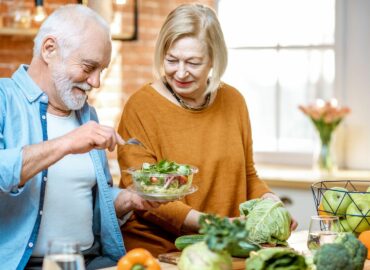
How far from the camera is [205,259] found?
2043 millimetres

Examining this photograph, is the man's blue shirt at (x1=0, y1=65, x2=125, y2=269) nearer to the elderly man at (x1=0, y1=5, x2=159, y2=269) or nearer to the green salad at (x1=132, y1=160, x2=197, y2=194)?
the elderly man at (x1=0, y1=5, x2=159, y2=269)

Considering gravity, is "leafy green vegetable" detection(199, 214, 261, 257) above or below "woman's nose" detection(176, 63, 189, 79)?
below

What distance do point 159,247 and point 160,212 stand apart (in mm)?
151

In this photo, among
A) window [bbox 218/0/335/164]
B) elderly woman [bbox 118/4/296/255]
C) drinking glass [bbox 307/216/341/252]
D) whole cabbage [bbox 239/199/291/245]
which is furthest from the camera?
window [bbox 218/0/335/164]

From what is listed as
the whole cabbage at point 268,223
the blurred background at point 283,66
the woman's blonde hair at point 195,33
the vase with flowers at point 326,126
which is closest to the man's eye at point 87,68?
the woman's blonde hair at point 195,33

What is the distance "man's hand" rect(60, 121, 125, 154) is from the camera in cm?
250

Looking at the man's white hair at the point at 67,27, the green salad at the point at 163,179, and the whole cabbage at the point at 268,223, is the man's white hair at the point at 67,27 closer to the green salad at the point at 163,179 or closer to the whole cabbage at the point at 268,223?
the green salad at the point at 163,179

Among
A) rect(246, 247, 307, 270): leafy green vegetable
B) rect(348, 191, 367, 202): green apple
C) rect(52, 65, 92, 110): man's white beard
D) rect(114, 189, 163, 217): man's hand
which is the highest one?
rect(52, 65, 92, 110): man's white beard

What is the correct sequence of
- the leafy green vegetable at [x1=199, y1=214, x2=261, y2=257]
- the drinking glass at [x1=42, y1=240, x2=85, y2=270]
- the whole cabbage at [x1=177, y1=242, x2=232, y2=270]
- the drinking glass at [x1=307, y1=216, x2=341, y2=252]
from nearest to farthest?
the drinking glass at [x1=42, y1=240, x2=85, y2=270]
the leafy green vegetable at [x1=199, y1=214, x2=261, y2=257]
the whole cabbage at [x1=177, y1=242, x2=232, y2=270]
the drinking glass at [x1=307, y1=216, x2=341, y2=252]

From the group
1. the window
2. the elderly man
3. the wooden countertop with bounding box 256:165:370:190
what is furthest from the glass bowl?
the window

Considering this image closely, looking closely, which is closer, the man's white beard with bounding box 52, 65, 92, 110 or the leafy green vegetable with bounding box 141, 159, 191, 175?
the leafy green vegetable with bounding box 141, 159, 191, 175

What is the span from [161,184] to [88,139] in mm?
277

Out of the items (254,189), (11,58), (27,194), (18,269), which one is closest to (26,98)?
(27,194)

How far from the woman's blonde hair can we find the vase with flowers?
1739mm
